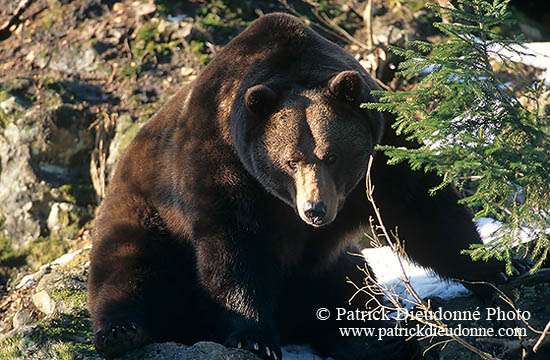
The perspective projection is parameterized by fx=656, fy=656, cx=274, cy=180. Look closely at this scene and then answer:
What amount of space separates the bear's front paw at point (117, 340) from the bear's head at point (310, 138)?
1426 millimetres

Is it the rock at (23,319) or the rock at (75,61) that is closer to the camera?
the rock at (23,319)

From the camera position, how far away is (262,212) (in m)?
4.91

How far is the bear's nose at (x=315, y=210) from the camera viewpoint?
4422 mm

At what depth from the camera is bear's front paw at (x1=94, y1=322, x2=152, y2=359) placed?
461 cm

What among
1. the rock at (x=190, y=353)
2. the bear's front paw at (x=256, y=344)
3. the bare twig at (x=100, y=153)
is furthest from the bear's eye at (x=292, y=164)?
the bare twig at (x=100, y=153)

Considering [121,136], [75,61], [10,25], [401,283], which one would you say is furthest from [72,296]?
[10,25]

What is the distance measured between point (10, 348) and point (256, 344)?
188 cm

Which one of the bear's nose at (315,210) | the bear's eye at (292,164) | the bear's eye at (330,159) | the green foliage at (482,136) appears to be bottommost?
the bear's nose at (315,210)

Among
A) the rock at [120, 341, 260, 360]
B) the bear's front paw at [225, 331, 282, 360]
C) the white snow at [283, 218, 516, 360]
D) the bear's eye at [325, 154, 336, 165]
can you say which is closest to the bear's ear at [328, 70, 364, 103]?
the bear's eye at [325, 154, 336, 165]

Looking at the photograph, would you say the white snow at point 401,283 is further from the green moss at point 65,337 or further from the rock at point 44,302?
the rock at point 44,302

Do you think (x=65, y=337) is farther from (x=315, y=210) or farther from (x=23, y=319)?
(x=315, y=210)

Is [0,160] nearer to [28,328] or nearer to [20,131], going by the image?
[20,131]

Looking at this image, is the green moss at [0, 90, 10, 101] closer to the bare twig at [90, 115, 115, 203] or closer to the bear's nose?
the bare twig at [90, 115, 115, 203]

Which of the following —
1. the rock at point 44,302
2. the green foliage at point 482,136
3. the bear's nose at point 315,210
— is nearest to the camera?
the green foliage at point 482,136
